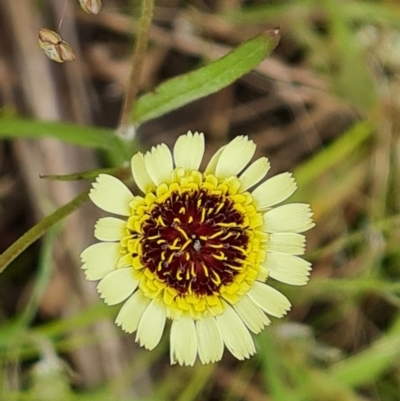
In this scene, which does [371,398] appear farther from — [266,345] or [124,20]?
[124,20]

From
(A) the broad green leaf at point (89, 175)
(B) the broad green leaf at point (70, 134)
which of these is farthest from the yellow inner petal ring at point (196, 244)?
(B) the broad green leaf at point (70, 134)

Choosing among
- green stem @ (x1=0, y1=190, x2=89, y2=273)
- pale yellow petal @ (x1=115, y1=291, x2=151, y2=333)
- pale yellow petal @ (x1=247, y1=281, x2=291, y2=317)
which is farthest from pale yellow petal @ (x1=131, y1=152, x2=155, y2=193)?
pale yellow petal @ (x1=247, y1=281, x2=291, y2=317)

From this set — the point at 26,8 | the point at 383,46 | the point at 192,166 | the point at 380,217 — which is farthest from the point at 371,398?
the point at 26,8

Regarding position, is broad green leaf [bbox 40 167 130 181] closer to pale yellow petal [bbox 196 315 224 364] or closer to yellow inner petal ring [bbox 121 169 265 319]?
yellow inner petal ring [bbox 121 169 265 319]

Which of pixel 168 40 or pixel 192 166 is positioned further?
pixel 168 40

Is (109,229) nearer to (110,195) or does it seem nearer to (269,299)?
(110,195)

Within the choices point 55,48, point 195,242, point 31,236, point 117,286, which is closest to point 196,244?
point 195,242
